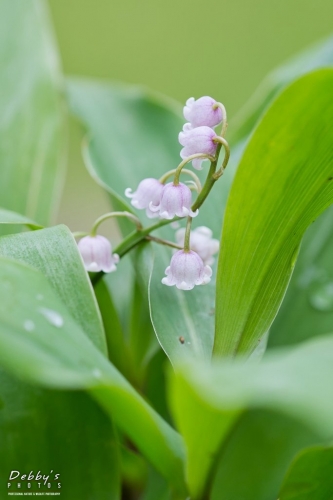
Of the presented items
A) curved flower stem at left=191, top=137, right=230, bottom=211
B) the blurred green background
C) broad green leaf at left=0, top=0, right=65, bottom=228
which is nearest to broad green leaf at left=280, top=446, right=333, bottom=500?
curved flower stem at left=191, top=137, right=230, bottom=211

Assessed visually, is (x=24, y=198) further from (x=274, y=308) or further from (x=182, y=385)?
(x=182, y=385)

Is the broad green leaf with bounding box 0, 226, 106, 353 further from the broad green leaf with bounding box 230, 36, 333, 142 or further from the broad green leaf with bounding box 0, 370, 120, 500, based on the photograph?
the broad green leaf with bounding box 230, 36, 333, 142

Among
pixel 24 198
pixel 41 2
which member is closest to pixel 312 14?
pixel 41 2

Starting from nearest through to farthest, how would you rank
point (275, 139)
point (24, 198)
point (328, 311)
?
point (275, 139) → point (328, 311) → point (24, 198)

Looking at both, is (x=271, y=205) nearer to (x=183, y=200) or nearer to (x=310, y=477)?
(x=183, y=200)

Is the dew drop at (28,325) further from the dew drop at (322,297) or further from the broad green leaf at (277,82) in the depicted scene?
the broad green leaf at (277,82)

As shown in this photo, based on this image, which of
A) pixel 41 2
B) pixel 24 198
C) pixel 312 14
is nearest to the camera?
pixel 24 198
